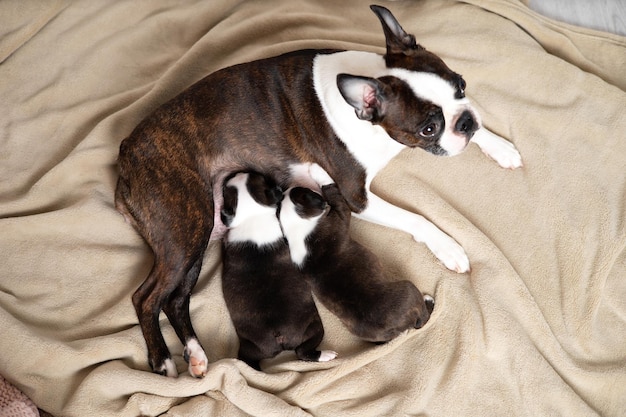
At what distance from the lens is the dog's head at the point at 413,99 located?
113 inches

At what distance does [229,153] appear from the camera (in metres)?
3.35

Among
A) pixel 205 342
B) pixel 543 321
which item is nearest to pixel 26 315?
pixel 205 342

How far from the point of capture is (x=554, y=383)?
3205mm

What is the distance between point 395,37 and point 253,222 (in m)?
1.09

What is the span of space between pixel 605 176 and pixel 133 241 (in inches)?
99.4

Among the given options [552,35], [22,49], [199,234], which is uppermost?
[22,49]

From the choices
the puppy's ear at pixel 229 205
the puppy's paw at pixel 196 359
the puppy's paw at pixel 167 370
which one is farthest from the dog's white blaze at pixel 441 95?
the puppy's paw at pixel 167 370

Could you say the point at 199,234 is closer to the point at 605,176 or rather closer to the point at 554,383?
the point at 554,383

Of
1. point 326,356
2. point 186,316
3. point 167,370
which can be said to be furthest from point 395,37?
point 167,370

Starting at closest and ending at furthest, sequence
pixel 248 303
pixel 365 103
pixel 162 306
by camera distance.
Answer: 1. pixel 365 103
2. pixel 248 303
3. pixel 162 306

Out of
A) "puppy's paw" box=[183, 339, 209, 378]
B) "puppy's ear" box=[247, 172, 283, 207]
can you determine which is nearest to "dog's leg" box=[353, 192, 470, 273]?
"puppy's ear" box=[247, 172, 283, 207]

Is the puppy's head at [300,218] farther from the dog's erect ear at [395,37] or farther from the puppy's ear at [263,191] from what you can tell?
the dog's erect ear at [395,37]

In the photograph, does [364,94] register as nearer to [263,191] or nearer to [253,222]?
[263,191]

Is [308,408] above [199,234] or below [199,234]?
below
